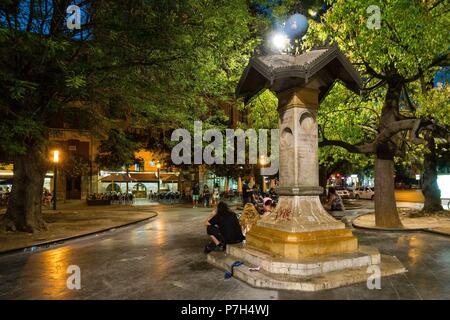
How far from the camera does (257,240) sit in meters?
7.16

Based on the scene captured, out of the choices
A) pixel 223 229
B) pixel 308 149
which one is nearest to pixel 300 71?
pixel 308 149

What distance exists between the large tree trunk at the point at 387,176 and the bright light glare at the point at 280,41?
470 cm

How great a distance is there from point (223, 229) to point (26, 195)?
357 inches

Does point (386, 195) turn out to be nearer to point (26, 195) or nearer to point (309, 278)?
point (309, 278)

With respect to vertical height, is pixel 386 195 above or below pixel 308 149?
below

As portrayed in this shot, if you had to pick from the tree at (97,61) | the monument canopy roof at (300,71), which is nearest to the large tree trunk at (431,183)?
the tree at (97,61)

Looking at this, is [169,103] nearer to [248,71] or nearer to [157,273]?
[248,71]

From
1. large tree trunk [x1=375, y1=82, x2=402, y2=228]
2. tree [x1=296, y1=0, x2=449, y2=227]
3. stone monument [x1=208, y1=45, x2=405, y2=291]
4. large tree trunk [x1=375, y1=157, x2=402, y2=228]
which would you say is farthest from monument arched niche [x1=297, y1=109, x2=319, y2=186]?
large tree trunk [x1=375, y1=157, x2=402, y2=228]

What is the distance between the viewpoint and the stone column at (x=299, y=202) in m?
6.49

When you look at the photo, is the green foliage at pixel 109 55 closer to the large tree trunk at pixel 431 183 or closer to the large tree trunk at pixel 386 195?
the large tree trunk at pixel 386 195

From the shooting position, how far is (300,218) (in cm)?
677

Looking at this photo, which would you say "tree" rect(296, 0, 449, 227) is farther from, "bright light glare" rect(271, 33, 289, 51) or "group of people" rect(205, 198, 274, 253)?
"group of people" rect(205, 198, 274, 253)
